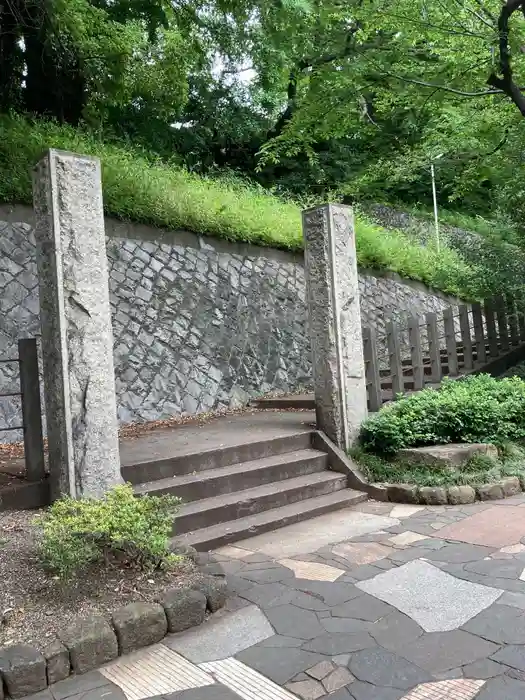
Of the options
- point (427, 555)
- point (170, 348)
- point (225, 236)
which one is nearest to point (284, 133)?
point (225, 236)

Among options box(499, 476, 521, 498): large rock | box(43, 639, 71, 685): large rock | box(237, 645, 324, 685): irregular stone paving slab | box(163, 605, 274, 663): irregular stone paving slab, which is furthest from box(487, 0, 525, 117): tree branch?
box(43, 639, 71, 685): large rock

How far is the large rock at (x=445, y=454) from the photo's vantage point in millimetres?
5645

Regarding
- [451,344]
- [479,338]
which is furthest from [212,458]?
[479,338]

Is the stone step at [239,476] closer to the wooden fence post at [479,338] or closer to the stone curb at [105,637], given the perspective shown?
the stone curb at [105,637]

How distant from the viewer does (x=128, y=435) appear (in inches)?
271

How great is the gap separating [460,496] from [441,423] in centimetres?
94

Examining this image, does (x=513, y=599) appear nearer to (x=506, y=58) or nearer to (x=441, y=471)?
(x=441, y=471)

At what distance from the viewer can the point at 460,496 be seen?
536 centimetres

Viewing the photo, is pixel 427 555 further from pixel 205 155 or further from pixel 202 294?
pixel 205 155

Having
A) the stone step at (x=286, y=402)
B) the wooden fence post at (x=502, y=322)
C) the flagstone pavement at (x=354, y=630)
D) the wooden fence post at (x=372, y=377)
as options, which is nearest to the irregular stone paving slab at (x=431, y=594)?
the flagstone pavement at (x=354, y=630)

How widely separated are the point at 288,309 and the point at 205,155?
8880 millimetres

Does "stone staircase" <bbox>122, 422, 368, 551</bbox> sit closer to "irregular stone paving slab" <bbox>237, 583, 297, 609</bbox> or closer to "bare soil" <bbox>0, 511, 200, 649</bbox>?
"irregular stone paving slab" <bbox>237, 583, 297, 609</bbox>

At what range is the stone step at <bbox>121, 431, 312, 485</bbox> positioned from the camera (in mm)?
4895

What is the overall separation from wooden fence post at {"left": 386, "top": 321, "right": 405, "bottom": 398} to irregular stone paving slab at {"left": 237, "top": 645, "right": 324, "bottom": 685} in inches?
196
